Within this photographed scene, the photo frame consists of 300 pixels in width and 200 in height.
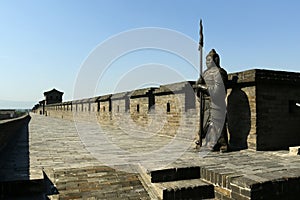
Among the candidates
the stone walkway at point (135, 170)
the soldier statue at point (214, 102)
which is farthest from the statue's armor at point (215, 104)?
the stone walkway at point (135, 170)

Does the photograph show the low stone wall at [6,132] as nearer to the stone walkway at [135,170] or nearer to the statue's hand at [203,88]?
the stone walkway at [135,170]

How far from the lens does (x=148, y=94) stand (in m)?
10.2

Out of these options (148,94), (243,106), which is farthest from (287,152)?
(148,94)

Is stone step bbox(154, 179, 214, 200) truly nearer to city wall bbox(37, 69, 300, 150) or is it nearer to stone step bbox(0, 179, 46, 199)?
stone step bbox(0, 179, 46, 199)

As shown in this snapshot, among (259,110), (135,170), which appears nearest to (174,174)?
(135,170)

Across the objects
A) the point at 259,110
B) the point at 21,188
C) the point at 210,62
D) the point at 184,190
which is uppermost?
the point at 210,62

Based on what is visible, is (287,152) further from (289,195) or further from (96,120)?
(96,120)

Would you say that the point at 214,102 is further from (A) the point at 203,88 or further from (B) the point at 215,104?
(A) the point at 203,88

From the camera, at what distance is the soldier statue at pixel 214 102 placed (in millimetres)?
6137

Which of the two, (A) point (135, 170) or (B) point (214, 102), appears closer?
(A) point (135, 170)

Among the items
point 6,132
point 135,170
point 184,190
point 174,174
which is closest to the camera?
point 184,190

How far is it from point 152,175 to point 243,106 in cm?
328

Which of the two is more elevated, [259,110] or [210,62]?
[210,62]

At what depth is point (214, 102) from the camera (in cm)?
624
